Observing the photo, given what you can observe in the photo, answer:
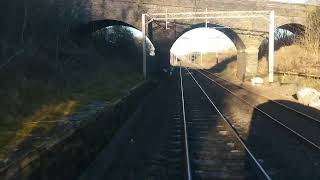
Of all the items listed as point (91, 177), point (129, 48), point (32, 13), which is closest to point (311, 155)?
point (91, 177)

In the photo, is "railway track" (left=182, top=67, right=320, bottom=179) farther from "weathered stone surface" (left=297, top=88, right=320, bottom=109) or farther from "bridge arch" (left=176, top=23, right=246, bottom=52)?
"bridge arch" (left=176, top=23, right=246, bottom=52)

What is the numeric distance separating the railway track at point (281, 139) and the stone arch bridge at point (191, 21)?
2415 cm

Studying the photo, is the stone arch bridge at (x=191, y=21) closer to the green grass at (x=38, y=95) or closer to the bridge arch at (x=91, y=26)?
the bridge arch at (x=91, y=26)

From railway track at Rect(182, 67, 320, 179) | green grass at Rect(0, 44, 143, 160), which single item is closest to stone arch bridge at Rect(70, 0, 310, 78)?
green grass at Rect(0, 44, 143, 160)

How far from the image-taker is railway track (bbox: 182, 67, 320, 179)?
9.57 m

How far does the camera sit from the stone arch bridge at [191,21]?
141ft

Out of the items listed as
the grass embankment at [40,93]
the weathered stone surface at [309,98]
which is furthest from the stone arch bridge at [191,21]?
the weathered stone surface at [309,98]

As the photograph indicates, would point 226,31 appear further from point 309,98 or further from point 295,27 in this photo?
point 309,98

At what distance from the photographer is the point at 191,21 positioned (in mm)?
45250

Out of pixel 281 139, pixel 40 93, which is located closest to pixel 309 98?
pixel 281 139

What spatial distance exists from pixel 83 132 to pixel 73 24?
3303 cm

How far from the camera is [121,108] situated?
1605cm

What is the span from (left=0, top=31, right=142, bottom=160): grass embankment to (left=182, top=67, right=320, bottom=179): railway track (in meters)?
4.41

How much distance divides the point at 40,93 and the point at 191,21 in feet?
99.7
